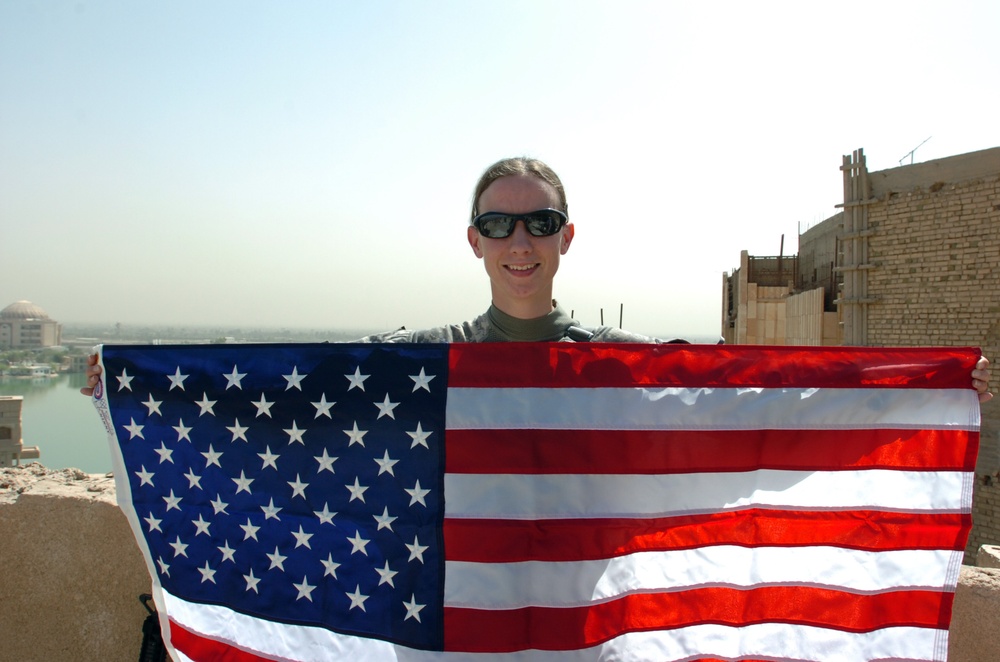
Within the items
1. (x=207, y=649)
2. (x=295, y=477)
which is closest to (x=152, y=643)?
(x=207, y=649)

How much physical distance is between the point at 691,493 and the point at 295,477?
1523 mm

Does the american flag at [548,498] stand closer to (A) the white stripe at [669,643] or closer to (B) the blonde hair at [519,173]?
(A) the white stripe at [669,643]

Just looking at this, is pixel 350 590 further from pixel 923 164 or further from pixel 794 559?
pixel 923 164

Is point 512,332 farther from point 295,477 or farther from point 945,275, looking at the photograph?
point 945,275

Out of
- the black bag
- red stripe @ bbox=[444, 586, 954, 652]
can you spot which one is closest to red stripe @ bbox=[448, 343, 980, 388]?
red stripe @ bbox=[444, 586, 954, 652]

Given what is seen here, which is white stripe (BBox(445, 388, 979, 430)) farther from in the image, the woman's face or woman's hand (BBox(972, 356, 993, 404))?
the woman's face

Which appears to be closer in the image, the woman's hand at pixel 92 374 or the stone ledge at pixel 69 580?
the woman's hand at pixel 92 374

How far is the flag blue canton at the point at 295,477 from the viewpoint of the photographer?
2.37 metres

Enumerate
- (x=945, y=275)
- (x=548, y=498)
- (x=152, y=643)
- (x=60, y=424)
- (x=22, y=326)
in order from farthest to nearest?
(x=22, y=326)
(x=60, y=424)
(x=945, y=275)
(x=152, y=643)
(x=548, y=498)

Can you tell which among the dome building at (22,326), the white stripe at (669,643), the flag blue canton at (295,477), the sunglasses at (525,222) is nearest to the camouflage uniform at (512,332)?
the flag blue canton at (295,477)

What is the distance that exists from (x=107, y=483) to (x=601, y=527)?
2588 millimetres

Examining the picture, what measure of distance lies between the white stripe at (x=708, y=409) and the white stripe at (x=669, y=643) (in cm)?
77

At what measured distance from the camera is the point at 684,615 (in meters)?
2.41

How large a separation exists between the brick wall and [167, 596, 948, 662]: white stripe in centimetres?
1273
